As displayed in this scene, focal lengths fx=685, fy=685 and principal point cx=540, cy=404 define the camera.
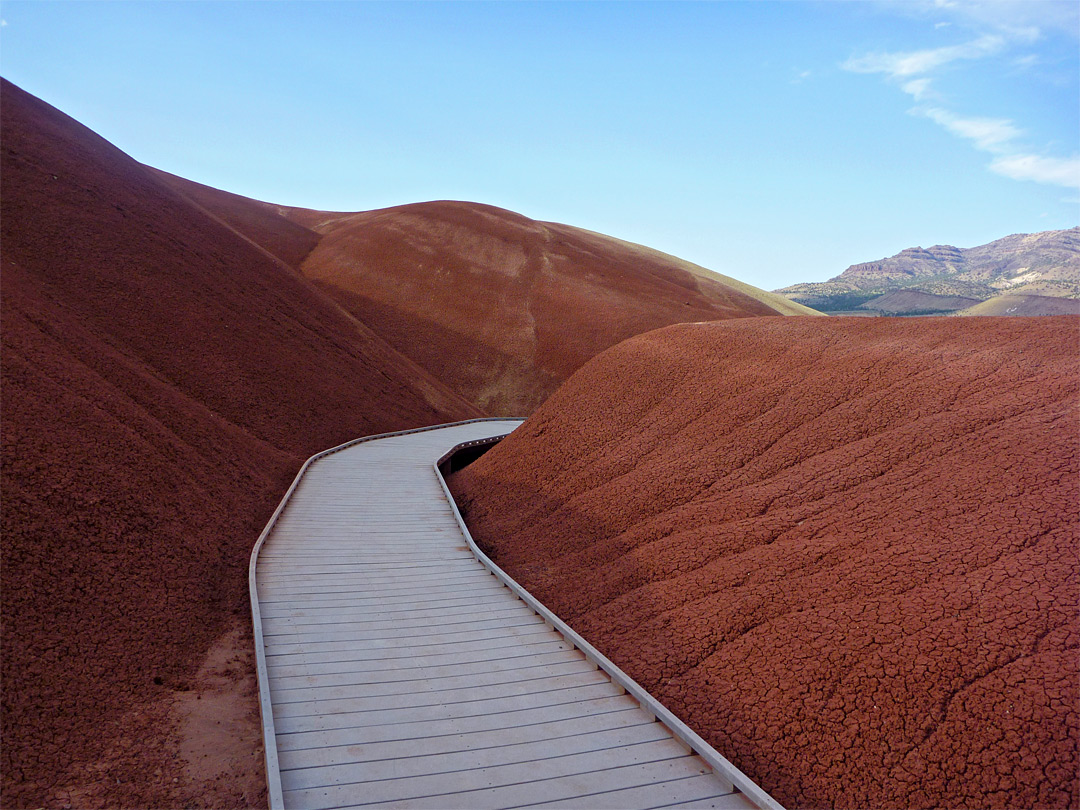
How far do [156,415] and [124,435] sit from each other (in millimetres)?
2689

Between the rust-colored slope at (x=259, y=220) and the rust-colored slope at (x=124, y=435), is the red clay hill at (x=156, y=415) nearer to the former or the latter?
the rust-colored slope at (x=124, y=435)

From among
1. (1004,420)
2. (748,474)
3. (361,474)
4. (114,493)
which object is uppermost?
(1004,420)

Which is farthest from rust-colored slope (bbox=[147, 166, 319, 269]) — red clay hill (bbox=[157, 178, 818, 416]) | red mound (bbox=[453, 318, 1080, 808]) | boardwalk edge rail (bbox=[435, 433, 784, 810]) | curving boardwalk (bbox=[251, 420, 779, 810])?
boardwalk edge rail (bbox=[435, 433, 784, 810])

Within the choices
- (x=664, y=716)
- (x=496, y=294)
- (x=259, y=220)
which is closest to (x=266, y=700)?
(x=664, y=716)

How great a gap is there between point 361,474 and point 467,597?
7322 millimetres

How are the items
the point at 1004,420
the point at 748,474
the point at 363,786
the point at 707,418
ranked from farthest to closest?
the point at 707,418, the point at 748,474, the point at 1004,420, the point at 363,786

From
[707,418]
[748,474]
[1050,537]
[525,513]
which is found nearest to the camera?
[1050,537]

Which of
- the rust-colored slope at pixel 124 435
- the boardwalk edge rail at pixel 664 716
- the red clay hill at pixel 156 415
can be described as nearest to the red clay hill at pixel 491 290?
the red clay hill at pixel 156 415

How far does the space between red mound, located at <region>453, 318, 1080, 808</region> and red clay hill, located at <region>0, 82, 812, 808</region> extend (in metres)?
4.05

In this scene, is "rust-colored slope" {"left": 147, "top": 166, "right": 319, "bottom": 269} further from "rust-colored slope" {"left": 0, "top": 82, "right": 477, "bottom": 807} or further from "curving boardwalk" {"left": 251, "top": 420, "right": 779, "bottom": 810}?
"curving boardwalk" {"left": 251, "top": 420, "right": 779, "bottom": 810}

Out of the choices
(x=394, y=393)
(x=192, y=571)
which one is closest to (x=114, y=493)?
(x=192, y=571)

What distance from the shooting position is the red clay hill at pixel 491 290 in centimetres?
3975

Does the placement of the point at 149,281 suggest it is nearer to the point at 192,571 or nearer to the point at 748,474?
the point at 192,571

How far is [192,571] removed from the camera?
8.12m
